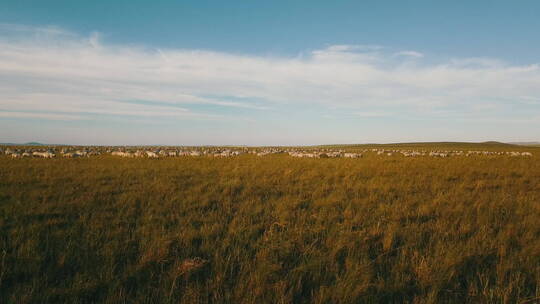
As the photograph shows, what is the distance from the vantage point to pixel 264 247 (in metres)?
3.23

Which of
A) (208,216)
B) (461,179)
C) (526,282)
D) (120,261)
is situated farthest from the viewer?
(461,179)

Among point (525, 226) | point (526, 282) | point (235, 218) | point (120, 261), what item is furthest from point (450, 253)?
point (120, 261)

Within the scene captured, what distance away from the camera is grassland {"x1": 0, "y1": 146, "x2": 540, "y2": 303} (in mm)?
2363

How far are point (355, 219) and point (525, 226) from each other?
2698 millimetres

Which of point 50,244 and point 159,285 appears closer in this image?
point 159,285

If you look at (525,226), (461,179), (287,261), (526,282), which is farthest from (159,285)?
(461,179)

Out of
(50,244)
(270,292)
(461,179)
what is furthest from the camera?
(461,179)

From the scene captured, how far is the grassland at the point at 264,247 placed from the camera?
2363mm

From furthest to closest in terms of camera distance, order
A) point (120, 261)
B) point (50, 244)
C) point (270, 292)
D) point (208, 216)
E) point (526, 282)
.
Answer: point (208, 216)
point (50, 244)
point (120, 261)
point (526, 282)
point (270, 292)

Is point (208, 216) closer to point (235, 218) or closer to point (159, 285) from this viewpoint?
point (235, 218)

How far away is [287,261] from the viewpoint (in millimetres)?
2982

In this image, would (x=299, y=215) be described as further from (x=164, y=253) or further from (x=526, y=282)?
(x=526, y=282)

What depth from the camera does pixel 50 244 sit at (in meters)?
3.18

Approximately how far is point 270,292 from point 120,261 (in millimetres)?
1802
